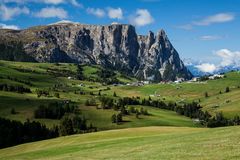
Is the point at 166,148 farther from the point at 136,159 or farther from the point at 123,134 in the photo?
the point at 123,134

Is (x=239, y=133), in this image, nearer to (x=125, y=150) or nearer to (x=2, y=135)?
(x=125, y=150)

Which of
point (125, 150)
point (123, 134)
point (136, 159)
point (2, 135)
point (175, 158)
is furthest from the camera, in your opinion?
point (2, 135)

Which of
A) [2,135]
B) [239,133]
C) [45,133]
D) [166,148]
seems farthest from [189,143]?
[45,133]

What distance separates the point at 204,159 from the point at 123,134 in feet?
187

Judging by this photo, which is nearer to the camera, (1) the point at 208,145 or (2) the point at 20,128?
(1) the point at 208,145

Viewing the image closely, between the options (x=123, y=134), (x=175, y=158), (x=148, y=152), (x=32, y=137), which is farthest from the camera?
(x=32, y=137)

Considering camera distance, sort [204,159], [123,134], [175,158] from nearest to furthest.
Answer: [204,159] < [175,158] < [123,134]

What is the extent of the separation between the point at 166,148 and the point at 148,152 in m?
2.28

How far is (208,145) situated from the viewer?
46.1 meters

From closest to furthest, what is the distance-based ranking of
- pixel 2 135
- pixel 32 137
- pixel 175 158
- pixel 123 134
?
pixel 175 158 → pixel 123 134 → pixel 2 135 → pixel 32 137

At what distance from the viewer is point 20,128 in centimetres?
18450

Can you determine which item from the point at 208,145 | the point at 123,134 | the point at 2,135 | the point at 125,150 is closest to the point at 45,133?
the point at 2,135

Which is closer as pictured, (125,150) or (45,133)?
(125,150)

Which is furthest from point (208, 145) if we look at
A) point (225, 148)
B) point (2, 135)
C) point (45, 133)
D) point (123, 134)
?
point (45, 133)
